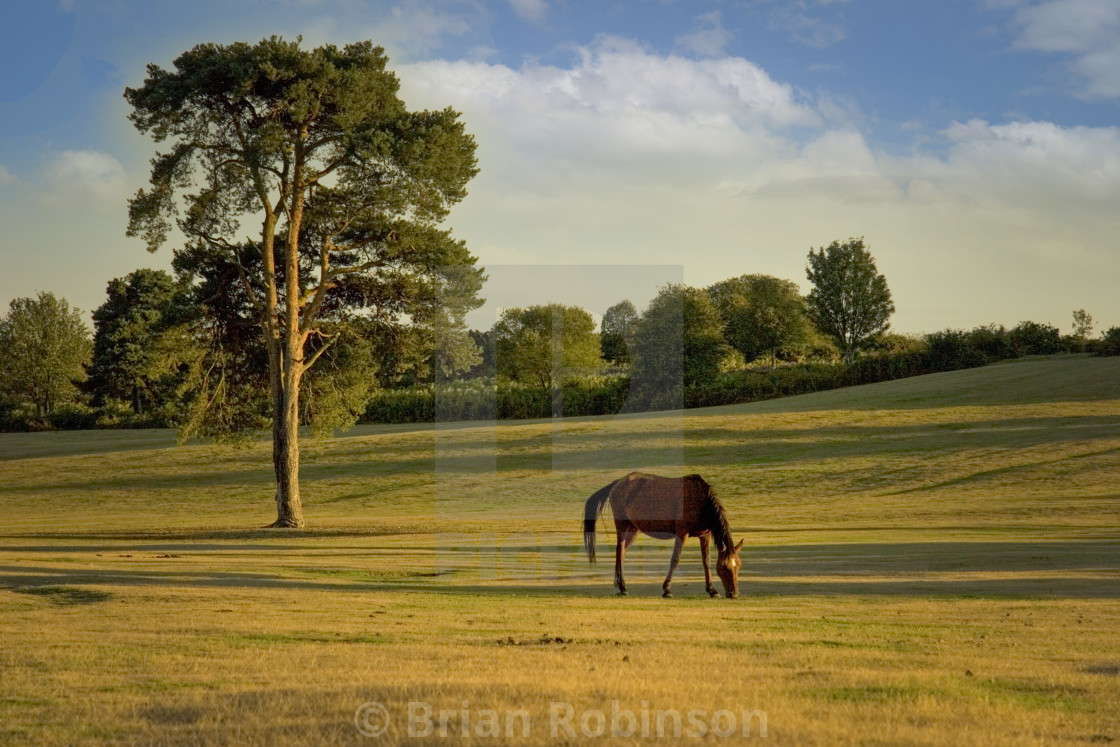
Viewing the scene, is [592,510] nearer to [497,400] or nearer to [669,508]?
[669,508]

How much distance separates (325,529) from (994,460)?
1198 inches

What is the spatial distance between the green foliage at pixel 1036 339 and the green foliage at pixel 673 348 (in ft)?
84.2

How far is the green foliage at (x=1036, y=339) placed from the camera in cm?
7961

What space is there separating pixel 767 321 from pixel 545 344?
63434 millimetres

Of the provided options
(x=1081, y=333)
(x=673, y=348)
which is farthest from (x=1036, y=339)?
(x=673, y=348)

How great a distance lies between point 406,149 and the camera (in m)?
30.2

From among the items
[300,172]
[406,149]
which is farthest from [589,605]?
[300,172]

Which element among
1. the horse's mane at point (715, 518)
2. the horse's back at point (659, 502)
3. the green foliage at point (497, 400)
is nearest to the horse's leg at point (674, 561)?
the horse's back at point (659, 502)

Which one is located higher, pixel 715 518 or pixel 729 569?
pixel 715 518

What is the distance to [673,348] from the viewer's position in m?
51.7

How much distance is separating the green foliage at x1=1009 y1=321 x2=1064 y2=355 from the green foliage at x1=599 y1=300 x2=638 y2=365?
45.8 metres

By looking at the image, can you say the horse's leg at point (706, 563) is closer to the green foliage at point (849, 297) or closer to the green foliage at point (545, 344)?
the green foliage at point (545, 344)

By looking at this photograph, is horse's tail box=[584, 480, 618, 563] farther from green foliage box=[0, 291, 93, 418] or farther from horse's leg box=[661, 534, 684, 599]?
green foliage box=[0, 291, 93, 418]

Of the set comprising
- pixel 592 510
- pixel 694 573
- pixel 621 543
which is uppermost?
pixel 592 510
